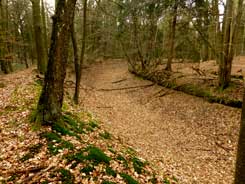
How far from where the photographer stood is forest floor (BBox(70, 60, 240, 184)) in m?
7.04

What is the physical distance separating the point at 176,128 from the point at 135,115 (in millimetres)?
2355

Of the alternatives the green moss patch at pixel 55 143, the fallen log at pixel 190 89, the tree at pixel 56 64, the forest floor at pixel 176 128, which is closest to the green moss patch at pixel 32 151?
the green moss patch at pixel 55 143

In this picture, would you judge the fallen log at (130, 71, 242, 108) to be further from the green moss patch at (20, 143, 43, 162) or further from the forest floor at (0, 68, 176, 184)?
the green moss patch at (20, 143, 43, 162)

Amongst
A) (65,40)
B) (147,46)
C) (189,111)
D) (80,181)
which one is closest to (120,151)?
(80,181)

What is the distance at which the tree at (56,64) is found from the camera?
20.3 feet

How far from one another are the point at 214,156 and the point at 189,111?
393cm

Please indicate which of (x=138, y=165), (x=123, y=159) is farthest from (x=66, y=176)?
(x=138, y=165)

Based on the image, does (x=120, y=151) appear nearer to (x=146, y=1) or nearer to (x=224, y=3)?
(x=224, y=3)

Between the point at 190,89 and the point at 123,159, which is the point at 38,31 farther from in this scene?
the point at 123,159

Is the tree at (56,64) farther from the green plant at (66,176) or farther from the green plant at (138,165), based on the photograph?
the green plant at (138,165)

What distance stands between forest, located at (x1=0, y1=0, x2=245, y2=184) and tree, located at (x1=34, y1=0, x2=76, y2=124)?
3cm

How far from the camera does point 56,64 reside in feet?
20.7

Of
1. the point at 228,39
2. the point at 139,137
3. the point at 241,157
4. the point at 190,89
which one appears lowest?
the point at 139,137

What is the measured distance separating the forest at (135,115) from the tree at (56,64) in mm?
25
